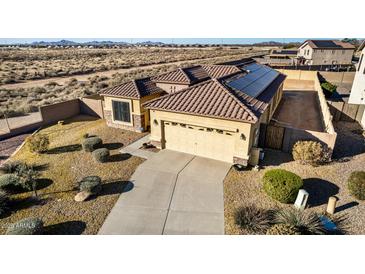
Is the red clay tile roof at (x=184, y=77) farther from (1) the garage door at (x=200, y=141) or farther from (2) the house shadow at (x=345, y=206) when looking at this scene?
(2) the house shadow at (x=345, y=206)

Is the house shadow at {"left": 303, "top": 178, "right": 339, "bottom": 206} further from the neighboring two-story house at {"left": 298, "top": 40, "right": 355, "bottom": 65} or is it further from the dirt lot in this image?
the neighboring two-story house at {"left": 298, "top": 40, "right": 355, "bottom": 65}

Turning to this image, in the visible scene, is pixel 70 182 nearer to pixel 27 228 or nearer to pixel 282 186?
pixel 27 228

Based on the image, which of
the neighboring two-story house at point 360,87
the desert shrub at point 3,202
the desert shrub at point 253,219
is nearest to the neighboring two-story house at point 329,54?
the neighboring two-story house at point 360,87

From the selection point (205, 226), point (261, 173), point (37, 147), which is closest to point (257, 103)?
point (261, 173)

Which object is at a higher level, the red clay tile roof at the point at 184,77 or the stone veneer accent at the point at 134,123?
the red clay tile roof at the point at 184,77

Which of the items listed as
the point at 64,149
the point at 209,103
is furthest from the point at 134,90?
the point at 209,103

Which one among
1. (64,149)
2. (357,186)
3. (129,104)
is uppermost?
(129,104)

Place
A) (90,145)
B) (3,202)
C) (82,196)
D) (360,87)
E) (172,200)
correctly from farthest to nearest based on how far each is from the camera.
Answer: (360,87), (90,145), (82,196), (172,200), (3,202)
